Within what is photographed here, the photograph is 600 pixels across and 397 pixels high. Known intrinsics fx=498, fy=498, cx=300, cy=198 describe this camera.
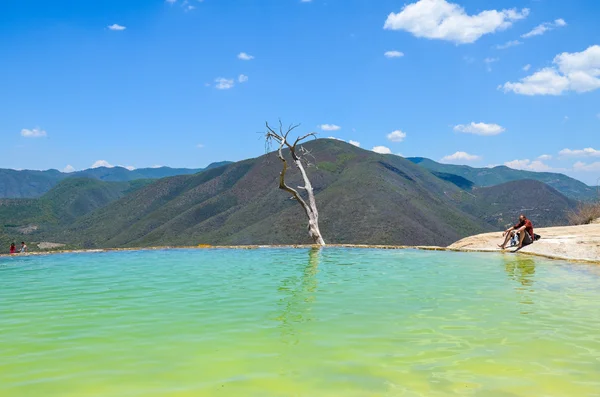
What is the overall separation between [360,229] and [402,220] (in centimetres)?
744

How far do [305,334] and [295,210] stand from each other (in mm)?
78466

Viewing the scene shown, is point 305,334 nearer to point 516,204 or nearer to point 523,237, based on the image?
point 523,237

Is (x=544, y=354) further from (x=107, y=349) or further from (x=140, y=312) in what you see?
(x=140, y=312)

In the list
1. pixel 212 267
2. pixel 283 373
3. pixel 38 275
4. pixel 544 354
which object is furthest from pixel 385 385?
pixel 38 275

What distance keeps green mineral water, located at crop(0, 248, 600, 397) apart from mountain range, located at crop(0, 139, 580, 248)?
41466mm

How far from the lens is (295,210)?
85312 mm

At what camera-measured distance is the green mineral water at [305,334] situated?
5004mm

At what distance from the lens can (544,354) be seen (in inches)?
231

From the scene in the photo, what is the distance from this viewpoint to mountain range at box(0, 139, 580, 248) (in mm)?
78250

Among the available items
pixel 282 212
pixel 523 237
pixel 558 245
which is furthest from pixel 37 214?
pixel 558 245

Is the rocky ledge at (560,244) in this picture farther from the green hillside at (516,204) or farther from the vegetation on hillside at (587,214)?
the green hillside at (516,204)

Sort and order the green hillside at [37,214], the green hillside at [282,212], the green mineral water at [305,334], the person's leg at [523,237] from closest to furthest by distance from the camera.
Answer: the green mineral water at [305,334] < the person's leg at [523,237] < the green hillside at [282,212] < the green hillside at [37,214]

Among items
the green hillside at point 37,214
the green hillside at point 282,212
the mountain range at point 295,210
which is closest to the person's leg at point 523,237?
the mountain range at point 295,210

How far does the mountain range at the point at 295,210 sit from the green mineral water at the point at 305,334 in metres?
41.5
